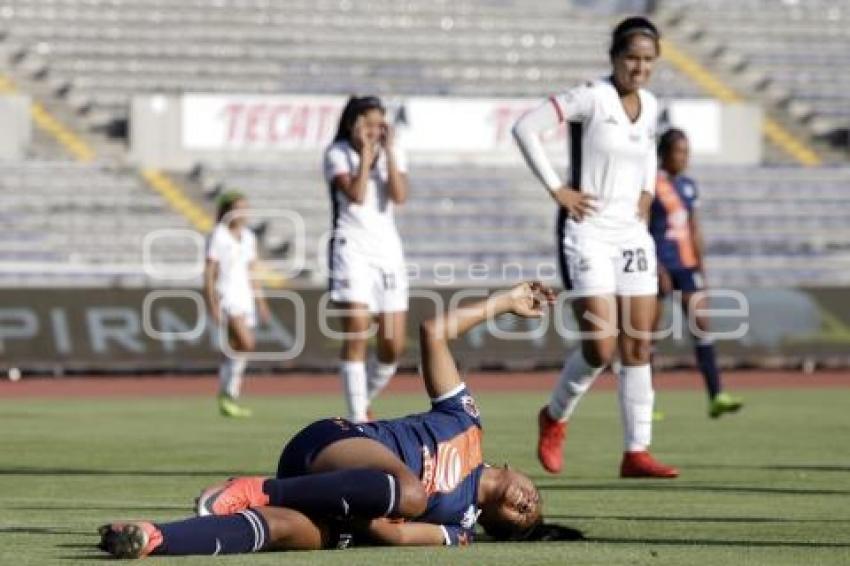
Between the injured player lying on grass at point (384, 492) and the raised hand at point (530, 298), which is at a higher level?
the raised hand at point (530, 298)

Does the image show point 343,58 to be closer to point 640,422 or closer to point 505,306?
point 640,422

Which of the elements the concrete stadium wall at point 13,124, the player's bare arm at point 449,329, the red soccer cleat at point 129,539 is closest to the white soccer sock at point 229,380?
the player's bare arm at point 449,329

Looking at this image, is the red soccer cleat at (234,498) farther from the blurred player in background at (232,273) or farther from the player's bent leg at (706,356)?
the blurred player in background at (232,273)

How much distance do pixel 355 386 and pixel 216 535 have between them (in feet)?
24.3

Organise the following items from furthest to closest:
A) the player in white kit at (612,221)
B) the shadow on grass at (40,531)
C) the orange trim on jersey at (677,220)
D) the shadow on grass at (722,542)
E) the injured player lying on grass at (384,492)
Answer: the orange trim on jersey at (677,220)
the player in white kit at (612,221)
the shadow on grass at (40,531)
the shadow on grass at (722,542)
the injured player lying on grass at (384,492)

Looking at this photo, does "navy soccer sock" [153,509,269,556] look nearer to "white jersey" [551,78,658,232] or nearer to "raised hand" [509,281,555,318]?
"raised hand" [509,281,555,318]

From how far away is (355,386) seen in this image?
48.4 ft

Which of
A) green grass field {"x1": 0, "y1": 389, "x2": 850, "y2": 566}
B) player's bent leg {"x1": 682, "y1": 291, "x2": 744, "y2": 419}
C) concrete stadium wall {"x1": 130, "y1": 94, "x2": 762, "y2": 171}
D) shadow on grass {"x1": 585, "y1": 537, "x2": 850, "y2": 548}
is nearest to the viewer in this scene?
green grass field {"x1": 0, "y1": 389, "x2": 850, "y2": 566}

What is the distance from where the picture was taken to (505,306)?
816 centimetres

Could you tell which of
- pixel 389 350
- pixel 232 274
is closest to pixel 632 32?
pixel 389 350

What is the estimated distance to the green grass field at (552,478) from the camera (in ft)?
25.8

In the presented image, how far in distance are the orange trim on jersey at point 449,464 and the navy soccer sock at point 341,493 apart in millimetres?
299

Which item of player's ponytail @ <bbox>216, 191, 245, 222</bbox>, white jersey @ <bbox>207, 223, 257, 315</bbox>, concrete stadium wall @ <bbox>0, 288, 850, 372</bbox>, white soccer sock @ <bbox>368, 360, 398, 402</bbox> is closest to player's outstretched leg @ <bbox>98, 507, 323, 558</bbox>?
white soccer sock @ <bbox>368, 360, 398, 402</bbox>

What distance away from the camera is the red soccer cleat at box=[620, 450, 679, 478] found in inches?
462
